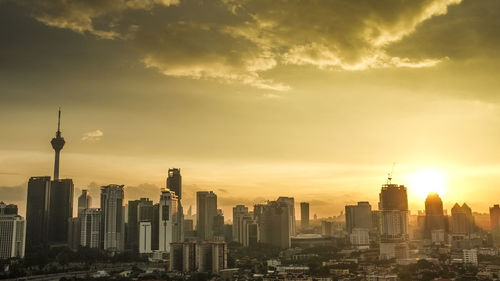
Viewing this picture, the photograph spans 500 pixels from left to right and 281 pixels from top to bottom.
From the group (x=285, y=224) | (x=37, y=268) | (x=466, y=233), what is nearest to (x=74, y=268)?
(x=37, y=268)

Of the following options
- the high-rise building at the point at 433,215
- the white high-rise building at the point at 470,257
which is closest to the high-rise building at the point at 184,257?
the white high-rise building at the point at 470,257

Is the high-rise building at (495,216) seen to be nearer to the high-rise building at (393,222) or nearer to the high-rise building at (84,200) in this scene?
the high-rise building at (393,222)

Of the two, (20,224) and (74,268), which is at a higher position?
(20,224)

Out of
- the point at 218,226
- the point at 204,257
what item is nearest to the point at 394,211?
the point at 204,257

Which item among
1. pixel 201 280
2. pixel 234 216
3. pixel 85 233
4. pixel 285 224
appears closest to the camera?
pixel 201 280

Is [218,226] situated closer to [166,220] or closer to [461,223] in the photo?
[166,220]

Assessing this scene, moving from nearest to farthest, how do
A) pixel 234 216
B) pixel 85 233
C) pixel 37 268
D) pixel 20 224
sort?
pixel 37 268
pixel 20 224
pixel 85 233
pixel 234 216

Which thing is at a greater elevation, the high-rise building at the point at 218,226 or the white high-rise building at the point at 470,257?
the high-rise building at the point at 218,226

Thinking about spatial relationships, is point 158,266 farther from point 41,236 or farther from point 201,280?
point 41,236
